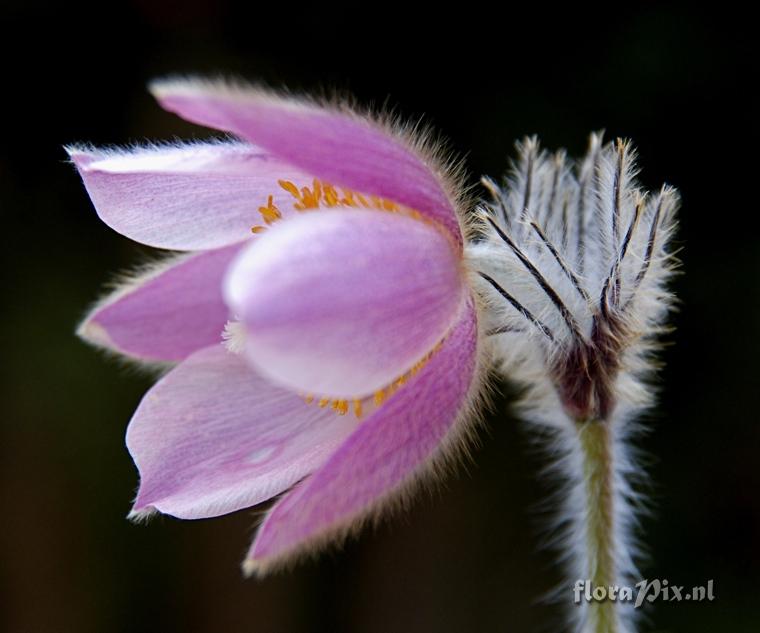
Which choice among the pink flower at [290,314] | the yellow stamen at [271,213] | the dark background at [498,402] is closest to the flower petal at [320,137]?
the pink flower at [290,314]

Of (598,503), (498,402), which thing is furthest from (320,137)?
(498,402)

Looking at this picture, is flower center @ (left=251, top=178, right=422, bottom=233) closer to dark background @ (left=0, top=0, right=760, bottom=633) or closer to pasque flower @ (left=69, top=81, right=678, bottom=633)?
pasque flower @ (left=69, top=81, right=678, bottom=633)

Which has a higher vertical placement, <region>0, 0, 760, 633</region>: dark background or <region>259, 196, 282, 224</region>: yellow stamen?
<region>0, 0, 760, 633</region>: dark background

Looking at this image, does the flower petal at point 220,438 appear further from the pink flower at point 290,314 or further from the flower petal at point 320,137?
the flower petal at point 320,137

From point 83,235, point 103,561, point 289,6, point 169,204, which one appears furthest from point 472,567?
point 169,204

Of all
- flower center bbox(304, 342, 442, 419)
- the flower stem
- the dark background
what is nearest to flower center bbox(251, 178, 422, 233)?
flower center bbox(304, 342, 442, 419)
